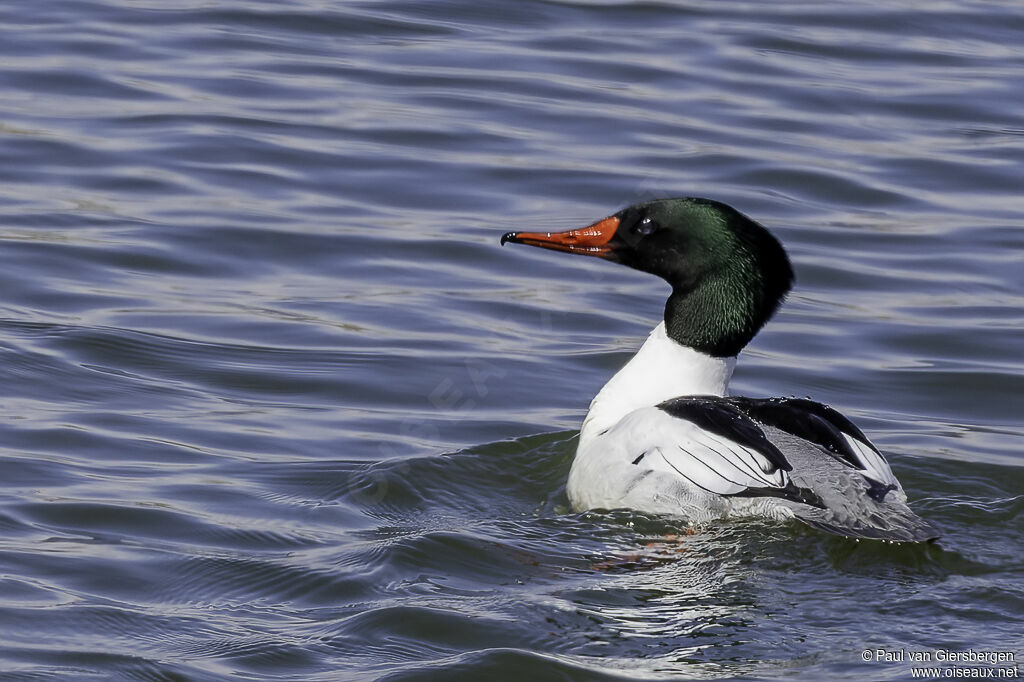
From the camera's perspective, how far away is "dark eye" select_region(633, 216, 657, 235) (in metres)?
6.73

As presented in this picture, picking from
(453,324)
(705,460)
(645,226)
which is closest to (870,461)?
(705,460)

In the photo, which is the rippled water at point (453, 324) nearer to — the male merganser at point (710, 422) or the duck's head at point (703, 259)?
the male merganser at point (710, 422)

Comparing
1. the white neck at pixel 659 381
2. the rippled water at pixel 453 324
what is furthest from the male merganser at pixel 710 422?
the rippled water at pixel 453 324

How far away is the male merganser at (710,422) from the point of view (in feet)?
18.9

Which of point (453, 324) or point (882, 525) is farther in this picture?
point (453, 324)

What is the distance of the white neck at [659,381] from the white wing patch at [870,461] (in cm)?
86

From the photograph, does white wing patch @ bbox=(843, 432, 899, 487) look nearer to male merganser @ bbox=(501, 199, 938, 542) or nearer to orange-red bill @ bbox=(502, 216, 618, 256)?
male merganser @ bbox=(501, 199, 938, 542)

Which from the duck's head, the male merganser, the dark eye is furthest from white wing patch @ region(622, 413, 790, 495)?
the dark eye

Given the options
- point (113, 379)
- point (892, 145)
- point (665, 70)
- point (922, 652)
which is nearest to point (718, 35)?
point (665, 70)

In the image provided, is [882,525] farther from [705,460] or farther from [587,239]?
[587,239]

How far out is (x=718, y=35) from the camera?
45.2ft

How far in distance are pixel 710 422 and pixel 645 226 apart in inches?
39.1

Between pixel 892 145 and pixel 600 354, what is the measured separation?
415 centimetres

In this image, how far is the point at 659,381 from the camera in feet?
21.9
